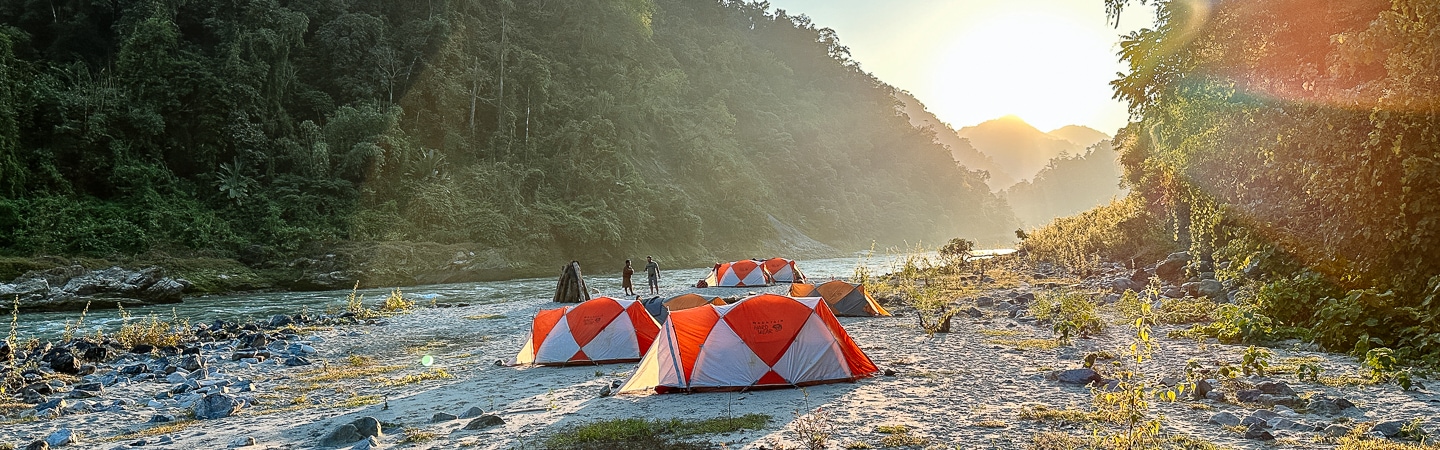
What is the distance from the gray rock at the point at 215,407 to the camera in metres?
9.59

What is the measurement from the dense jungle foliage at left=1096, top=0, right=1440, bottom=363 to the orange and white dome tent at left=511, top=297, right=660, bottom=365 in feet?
32.6

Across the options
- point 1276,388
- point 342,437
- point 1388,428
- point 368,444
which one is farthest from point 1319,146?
point 342,437

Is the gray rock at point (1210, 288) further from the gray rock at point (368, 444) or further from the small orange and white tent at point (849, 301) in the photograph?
the gray rock at point (368, 444)

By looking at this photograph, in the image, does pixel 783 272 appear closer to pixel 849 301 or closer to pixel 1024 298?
pixel 1024 298

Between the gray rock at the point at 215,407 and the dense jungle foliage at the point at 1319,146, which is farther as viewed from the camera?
the gray rock at the point at 215,407

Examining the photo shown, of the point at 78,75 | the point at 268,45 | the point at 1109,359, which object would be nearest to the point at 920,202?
the point at 268,45

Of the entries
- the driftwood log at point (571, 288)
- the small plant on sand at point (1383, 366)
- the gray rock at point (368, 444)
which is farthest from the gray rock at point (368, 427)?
the driftwood log at point (571, 288)

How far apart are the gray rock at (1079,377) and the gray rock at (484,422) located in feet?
23.0

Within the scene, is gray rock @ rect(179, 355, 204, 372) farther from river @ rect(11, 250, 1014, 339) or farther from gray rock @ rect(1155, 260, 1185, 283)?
gray rock @ rect(1155, 260, 1185, 283)

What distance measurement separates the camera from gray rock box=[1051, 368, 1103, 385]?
367 inches

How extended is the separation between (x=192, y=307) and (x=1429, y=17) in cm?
3351

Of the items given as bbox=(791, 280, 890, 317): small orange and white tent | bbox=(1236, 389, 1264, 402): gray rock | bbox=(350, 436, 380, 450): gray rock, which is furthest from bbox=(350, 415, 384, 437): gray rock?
bbox=(791, 280, 890, 317): small orange and white tent

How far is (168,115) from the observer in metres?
44.5

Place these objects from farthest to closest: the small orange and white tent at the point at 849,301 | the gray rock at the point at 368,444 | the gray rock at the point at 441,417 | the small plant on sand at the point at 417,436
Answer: the small orange and white tent at the point at 849,301 < the gray rock at the point at 441,417 < the small plant on sand at the point at 417,436 < the gray rock at the point at 368,444
